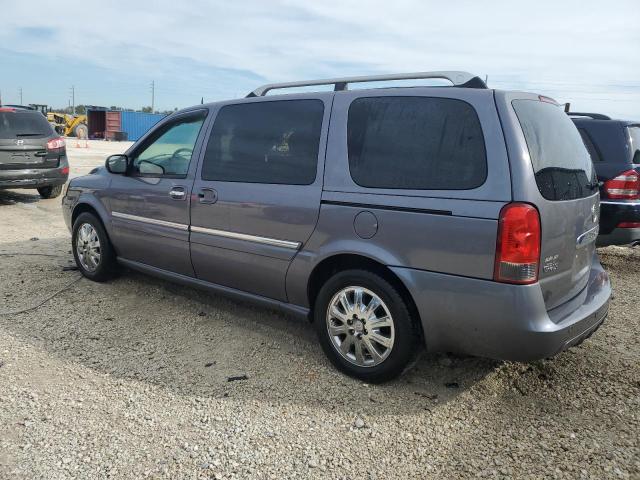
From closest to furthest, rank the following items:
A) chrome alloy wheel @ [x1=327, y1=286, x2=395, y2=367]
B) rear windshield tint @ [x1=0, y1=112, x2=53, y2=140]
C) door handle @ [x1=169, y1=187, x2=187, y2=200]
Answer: chrome alloy wheel @ [x1=327, y1=286, x2=395, y2=367]
door handle @ [x1=169, y1=187, x2=187, y2=200]
rear windshield tint @ [x1=0, y1=112, x2=53, y2=140]

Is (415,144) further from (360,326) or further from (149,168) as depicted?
→ (149,168)

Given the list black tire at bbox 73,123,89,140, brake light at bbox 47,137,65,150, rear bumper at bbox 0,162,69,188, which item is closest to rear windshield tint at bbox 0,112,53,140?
brake light at bbox 47,137,65,150

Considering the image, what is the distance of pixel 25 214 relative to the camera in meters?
8.88

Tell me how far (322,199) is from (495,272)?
1.17 m

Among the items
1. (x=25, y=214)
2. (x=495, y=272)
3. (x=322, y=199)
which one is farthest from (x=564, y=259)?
(x=25, y=214)

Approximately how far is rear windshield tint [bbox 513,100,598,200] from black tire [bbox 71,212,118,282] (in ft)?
12.4

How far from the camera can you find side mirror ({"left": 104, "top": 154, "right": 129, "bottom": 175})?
4.66 metres

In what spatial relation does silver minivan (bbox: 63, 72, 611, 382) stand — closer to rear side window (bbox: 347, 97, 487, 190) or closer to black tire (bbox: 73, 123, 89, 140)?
rear side window (bbox: 347, 97, 487, 190)

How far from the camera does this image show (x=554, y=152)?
3.01 metres

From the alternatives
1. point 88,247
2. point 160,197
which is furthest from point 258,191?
point 88,247

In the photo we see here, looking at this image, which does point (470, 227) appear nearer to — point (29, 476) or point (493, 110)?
point (493, 110)

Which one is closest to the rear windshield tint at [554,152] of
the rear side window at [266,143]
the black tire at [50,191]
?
the rear side window at [266,143]

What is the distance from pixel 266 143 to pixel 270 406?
178 cm

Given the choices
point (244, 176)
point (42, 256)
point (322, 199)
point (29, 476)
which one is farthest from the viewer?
point (42, 256)
